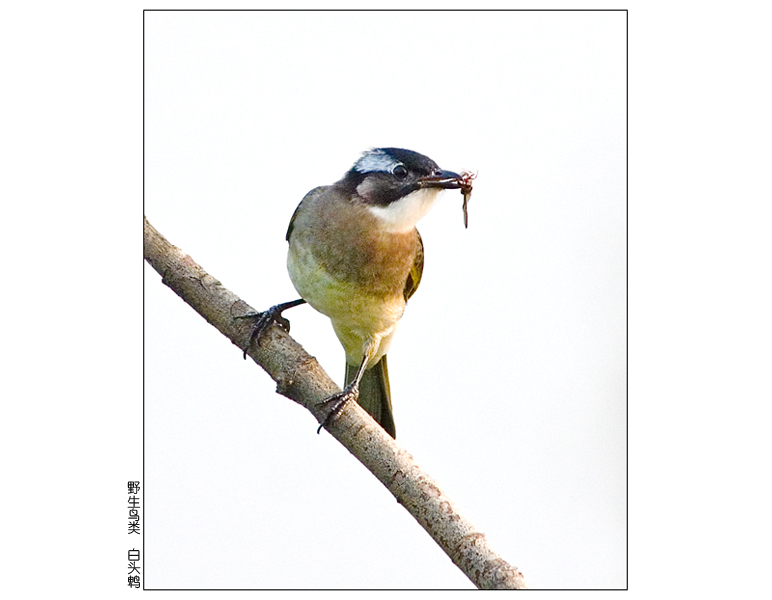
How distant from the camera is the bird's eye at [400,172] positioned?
2.97 m

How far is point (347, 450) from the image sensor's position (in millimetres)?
2656

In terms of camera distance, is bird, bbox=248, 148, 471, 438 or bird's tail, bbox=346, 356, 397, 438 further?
bird's tail, bbox=346, 356, 397, 438

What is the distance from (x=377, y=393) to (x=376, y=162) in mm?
964

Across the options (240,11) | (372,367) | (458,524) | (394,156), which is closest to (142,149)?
(240,11)

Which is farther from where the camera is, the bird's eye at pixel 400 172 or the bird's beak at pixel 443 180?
the bird's eye at pixel 400 172

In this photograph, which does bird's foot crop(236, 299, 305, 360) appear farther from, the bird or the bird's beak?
the bird's beak

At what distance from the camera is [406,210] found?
3031mm

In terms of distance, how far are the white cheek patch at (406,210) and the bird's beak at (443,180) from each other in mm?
27

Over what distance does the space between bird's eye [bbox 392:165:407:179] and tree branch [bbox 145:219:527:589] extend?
684 mm

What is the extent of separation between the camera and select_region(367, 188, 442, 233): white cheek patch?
9.70ft

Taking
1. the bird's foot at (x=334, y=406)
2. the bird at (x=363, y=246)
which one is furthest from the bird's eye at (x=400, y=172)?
the bird's foot at (x=334, y=406)

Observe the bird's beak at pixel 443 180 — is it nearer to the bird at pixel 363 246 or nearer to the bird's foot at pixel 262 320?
the bird at pixel 363 246

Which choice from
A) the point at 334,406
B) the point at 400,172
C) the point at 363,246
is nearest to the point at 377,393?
the point at 363,246

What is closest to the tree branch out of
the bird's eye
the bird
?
the bird
